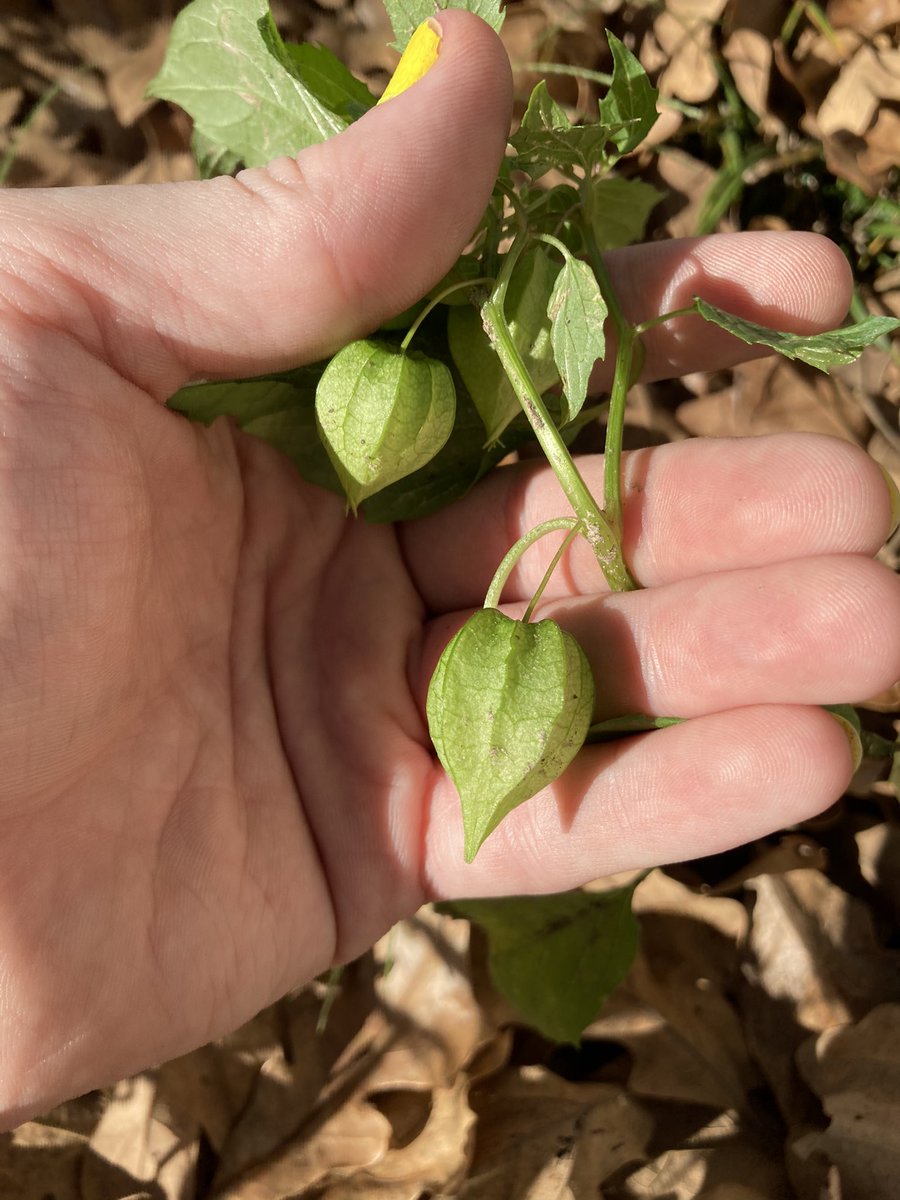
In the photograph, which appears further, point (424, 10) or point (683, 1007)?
point (683, 1007)

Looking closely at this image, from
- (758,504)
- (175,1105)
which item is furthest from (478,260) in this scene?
(175,1105)

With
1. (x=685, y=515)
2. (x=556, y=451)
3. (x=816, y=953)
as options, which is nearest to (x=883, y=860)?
(x=816, y=953)

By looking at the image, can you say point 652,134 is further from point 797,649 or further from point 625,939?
point 625,939

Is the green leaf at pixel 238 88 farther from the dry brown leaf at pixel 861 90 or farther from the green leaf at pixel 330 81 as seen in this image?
the dry brown leaf at pixel 861 90

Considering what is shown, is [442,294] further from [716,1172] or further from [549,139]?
[716,1172]

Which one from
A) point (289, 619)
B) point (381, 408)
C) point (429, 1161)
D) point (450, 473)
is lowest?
point (429, 1161)

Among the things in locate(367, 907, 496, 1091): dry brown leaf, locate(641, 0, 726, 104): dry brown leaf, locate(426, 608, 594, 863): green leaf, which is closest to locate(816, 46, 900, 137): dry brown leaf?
locate(641, 0, 726, 104): dry brown leaf

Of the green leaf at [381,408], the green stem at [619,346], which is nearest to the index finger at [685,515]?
the green stem at [619,346]
